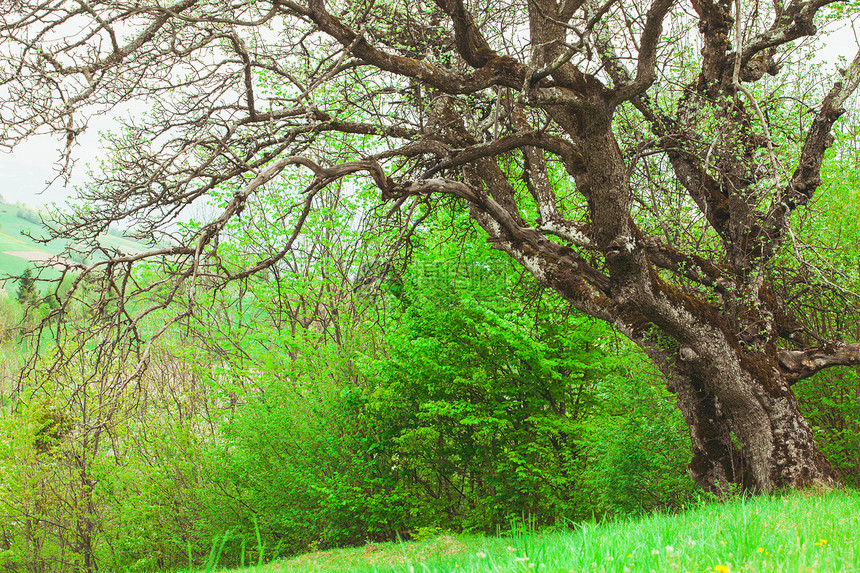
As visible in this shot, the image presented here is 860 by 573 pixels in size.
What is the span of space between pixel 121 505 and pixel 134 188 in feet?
39.7

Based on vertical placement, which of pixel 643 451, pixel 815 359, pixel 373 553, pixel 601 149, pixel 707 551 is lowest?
pixel 373 553

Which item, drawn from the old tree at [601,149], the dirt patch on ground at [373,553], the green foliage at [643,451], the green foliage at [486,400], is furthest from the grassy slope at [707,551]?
the green foliage at [486,400]

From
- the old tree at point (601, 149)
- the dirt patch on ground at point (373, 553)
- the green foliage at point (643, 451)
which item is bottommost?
the dirt patch on ground at point (373, 553)

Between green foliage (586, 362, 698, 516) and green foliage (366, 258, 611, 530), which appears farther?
green foliage (366, 258, 611, 530)

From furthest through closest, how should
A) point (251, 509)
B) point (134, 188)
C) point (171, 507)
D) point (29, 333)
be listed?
point (171, 507) → point (251, 509) → point (134, 188) → point (29, 333)

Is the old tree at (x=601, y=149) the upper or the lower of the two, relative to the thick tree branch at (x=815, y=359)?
upper

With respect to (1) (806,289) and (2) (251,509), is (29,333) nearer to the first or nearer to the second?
(1) (806,289)

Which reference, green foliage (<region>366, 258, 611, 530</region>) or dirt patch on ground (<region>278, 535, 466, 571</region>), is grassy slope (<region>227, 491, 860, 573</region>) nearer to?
dirt patch on ground (<region>278, 535, 466, 571</region>)

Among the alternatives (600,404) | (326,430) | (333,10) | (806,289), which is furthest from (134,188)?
(600,404)

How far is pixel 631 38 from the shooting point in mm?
7562

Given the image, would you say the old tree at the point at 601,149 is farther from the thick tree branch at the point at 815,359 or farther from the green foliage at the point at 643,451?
the green foliage at the point at 643,451

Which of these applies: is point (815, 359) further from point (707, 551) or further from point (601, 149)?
point (707, 551)

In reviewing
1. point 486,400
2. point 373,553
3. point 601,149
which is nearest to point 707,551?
point 601,149

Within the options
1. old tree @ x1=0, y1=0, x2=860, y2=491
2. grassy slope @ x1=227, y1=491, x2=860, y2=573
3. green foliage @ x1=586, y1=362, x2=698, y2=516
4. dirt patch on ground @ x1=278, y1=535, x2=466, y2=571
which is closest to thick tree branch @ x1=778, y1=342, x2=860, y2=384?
old tree @ x1=0, y1=0, x2=860, y2=491
